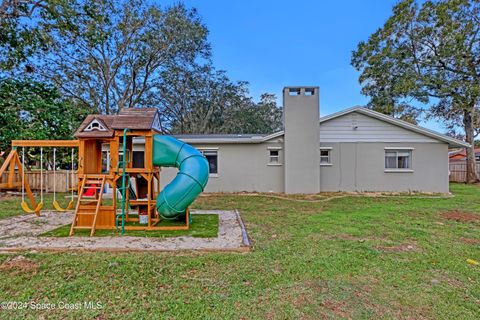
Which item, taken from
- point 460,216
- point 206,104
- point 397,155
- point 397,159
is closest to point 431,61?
point 397,155

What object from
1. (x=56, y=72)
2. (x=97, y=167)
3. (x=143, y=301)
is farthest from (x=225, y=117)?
(x=143, y=301)

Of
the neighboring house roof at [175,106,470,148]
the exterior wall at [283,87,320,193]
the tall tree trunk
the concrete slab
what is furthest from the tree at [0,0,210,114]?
the tall tree trunk

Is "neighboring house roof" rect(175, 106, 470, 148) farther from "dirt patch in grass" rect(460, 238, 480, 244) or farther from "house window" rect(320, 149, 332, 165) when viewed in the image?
"dirt patch in grass" rect(460, 238, 480, 244)

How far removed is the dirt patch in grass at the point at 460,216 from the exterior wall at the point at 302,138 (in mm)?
5380

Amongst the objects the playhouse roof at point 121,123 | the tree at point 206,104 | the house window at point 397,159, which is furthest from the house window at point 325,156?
the tree at point 206,104

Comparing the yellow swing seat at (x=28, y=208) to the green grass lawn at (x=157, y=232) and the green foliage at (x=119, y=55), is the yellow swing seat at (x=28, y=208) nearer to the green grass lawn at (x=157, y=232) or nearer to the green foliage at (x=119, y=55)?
the green grass lawn at (x=157, y=232)

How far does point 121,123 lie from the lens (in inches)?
241

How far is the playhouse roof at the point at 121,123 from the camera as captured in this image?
20.0 feet

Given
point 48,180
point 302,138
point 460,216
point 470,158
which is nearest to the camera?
point 460,216

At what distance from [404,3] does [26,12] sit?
22993mm

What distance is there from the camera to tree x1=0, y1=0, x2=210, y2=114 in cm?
1406

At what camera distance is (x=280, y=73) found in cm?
2061

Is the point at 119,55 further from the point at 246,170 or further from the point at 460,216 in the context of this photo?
the point at 460,216

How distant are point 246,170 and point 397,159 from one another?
307 inches
